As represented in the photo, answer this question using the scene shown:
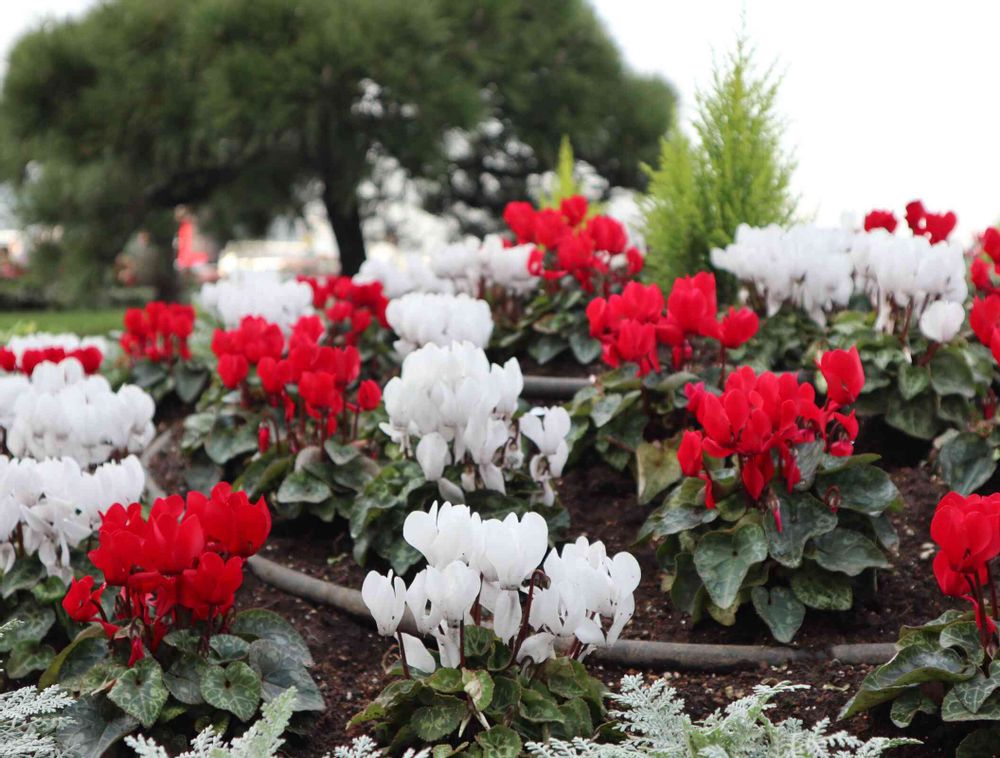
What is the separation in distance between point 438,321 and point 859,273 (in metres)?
1.80

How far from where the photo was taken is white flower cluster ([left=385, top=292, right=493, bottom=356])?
4.47 meters

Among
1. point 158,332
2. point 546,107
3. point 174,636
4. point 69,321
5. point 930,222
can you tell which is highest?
point 546,107

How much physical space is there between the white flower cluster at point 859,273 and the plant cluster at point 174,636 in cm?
250

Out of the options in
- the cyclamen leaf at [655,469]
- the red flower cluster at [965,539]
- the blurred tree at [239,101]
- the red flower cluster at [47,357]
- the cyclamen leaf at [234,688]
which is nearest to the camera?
the red flower cluster at [965,539]

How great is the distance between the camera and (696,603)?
11.1ft

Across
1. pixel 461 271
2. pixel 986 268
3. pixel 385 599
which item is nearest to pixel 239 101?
pixel 461 271

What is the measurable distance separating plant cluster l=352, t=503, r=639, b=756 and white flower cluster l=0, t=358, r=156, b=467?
1714 mm

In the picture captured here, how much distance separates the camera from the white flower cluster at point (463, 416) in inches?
134

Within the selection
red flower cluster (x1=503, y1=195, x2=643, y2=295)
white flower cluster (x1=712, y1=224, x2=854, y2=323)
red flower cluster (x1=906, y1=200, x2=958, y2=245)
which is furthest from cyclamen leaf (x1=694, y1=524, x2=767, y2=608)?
red flower cluster (x1=906, y1=200, x2=958, y2=245)

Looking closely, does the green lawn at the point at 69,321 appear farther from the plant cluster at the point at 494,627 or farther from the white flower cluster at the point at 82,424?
the plant cluster at the point at 494,627

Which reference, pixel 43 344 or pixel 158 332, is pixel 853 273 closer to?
pixel 158 332

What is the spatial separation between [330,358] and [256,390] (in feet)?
3.86

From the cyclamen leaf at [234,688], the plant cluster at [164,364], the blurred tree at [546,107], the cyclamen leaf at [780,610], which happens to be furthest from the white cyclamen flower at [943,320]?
the blurred tree at [546,107]

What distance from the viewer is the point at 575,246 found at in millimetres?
5344
